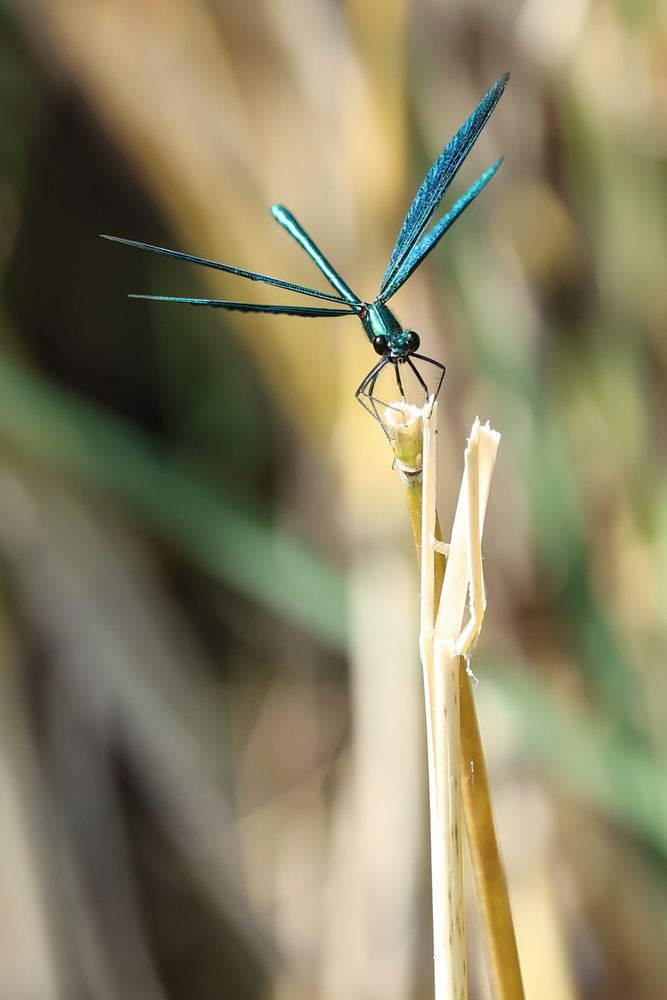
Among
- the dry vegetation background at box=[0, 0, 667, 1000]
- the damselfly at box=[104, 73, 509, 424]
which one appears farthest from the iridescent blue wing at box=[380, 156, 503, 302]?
the dry vegetation background at box=[0, 0, 667, 1000]

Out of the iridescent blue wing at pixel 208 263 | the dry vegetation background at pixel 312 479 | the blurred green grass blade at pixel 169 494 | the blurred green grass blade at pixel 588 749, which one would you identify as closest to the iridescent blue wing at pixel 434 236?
the iridescent blue wing at pixel 208 263

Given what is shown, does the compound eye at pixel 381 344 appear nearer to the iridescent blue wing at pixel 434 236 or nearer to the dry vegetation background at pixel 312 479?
the iridescent blue wing at pixel 434 236

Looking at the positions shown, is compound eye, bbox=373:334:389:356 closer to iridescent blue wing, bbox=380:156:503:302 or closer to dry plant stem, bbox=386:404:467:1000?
iridescent blue wing, bbox=380:156:503:302

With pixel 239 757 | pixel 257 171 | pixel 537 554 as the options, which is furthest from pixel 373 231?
pixel 239 757

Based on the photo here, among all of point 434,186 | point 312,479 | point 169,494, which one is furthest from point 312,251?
point 312,479

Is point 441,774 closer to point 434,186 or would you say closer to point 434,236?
point 434,236

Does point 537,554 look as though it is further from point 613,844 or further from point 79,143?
point 79,143
